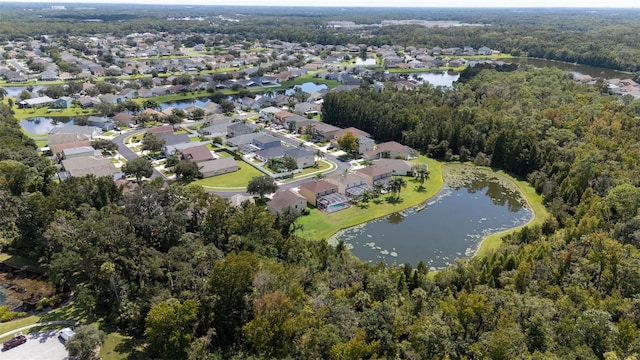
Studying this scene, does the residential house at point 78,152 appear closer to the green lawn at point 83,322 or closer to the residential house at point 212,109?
the residential house at point 212,109

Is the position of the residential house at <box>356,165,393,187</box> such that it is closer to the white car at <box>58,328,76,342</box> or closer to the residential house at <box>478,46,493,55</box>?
the white car at <box>58,328,76,342</box>

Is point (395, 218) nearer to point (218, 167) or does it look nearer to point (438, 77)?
point (218, 167)

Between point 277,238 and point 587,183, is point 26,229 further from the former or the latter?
point 587,183

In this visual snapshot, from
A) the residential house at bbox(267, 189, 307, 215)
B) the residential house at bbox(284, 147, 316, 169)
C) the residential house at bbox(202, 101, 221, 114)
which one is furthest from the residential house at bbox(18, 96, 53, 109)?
the residential house at bbox(267, 189, 307, 215)

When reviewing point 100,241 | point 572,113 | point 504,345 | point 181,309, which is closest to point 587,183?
point 572,113

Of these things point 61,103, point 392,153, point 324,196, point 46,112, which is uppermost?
point 392,153

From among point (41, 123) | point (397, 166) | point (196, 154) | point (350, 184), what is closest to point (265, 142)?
point (196, 154)
